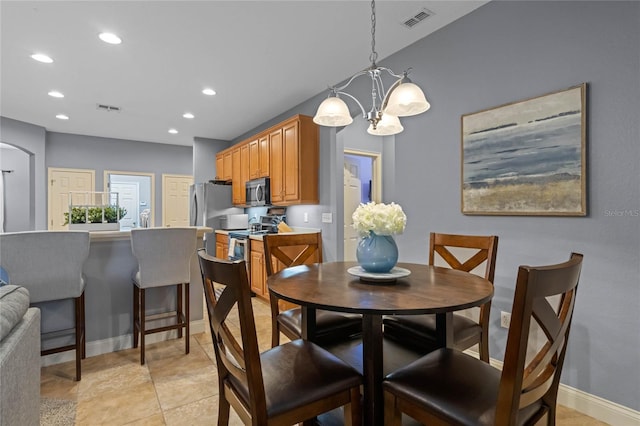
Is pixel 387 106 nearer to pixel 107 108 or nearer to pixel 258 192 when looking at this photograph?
pixel 258 192

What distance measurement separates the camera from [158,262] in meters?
2.52

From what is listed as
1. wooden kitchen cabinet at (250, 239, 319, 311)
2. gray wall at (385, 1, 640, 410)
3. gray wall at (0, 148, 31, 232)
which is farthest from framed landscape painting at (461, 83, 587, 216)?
gray wall at (0, 148, 31, 232)

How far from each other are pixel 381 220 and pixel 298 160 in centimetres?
252

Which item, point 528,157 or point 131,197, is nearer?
point 528,157

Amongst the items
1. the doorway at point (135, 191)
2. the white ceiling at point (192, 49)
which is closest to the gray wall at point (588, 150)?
the white ceiling at point (192, 49)

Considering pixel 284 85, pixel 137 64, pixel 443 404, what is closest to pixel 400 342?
pixel 443 404

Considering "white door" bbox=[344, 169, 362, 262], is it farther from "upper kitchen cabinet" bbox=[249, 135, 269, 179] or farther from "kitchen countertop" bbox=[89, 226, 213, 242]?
"kitchen countertop" bbox=[89, 226, 213, 242]

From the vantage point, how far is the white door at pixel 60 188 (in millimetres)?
6078

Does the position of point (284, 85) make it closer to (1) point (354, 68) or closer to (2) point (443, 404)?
(1) point (354, 68)

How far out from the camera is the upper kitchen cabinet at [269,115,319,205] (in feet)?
12.6

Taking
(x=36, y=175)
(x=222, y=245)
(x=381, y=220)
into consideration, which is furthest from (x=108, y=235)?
(x=36, y=175)

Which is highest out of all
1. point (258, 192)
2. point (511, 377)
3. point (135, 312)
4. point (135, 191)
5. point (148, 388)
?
point (135, 191)

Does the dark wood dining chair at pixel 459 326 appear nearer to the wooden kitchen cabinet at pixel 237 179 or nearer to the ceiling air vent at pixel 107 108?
the wooden kitchen cabinet at pixel 237 179

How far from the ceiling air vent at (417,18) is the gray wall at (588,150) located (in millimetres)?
246
